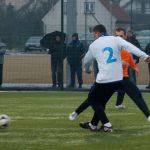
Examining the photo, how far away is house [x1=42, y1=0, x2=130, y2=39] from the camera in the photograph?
2409cm

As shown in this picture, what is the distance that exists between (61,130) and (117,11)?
1538cm

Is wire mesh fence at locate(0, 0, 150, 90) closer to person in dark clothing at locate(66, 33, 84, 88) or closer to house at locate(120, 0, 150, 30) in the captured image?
house at locate(120, 0, 150, 30)

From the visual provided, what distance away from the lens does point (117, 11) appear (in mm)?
26688

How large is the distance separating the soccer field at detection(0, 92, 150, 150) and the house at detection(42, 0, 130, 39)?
20.5ft

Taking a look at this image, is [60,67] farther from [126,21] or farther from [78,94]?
[126,21]

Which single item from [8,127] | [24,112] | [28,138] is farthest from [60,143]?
[24,112]

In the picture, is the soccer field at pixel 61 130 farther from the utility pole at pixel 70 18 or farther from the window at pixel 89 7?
the window at pixel 89 7

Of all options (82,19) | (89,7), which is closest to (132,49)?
(82,19)

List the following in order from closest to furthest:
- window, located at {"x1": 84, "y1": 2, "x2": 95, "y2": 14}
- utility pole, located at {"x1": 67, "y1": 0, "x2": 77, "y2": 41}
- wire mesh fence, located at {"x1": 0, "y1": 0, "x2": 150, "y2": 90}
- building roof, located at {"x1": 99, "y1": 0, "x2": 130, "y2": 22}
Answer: utility pole, located at {"x1": 67, "y1": 0, "x2": 77, "y2": 41} < wire mesh fence, located at {"x1": 0, "y1": 0, "x2": 150, "y2": 90} < window, located at {"x1": 84, "y1": 2, "x2": 95, "y2": 14} < building roof, located at {"x1": 99, "y1": 0, "x2": 130, "y2": 22}

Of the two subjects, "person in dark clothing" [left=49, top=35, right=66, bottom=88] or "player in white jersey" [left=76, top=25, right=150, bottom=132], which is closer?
"player in white jersey" [left=76, top=25, right=150, bottom=132]

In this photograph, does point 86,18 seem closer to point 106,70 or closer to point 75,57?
point 75,57

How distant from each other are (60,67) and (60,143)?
12.8 m

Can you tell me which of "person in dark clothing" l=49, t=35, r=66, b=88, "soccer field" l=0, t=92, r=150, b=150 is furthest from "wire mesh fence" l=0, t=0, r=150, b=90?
"soccer field" l=0, t=92, r=150, b=150

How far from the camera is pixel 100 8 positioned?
24797 mm
